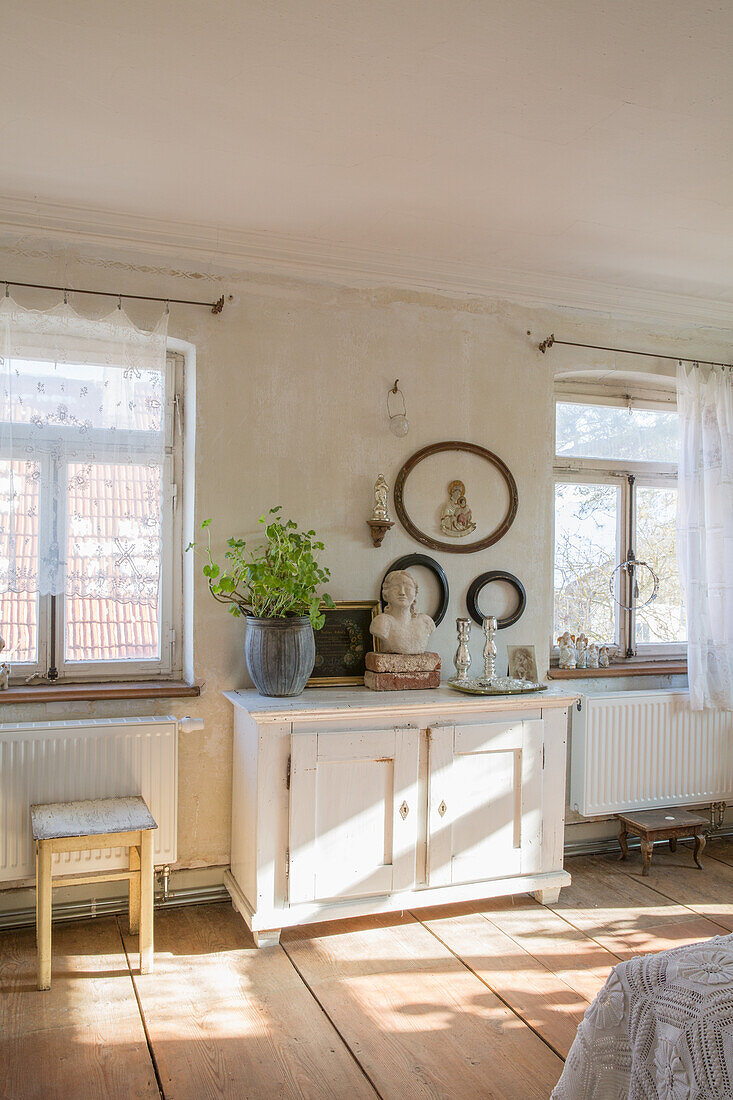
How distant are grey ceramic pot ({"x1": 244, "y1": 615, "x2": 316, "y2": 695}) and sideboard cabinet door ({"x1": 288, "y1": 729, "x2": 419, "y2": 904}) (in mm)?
239

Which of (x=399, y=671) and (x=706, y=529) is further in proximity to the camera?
(x=706, y=529)

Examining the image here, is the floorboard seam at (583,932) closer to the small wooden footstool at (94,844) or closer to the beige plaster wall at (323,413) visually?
the beige plaster wall at (323,413)

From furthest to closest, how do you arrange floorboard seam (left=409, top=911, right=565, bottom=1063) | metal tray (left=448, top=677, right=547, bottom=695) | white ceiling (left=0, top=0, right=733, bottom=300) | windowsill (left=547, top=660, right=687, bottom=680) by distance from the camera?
windowsill (left=547, top=660, right=687, bottom=680) → metal tray (left=448, top=677, right=547, bottom=695) → floorboard seam (left=409, top=911, right=565, bottom=1063) → white ceiling (left=0, top=0, right=733, bottom=300)

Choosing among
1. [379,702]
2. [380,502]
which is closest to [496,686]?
[379,702]

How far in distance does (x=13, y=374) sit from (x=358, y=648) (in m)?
1.70

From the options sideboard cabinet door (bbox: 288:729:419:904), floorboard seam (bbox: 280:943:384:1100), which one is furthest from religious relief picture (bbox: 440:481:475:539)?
floorboard seam (bbox: 280:943:384:1100)

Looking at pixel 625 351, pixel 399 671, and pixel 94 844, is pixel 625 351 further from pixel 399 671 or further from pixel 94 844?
pixel 94 844

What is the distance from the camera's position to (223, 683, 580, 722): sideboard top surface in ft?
9.99

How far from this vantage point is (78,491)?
3205mm

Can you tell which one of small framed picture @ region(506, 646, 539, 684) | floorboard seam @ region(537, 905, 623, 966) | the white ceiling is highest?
the white ceiling

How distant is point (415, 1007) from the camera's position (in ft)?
8.61

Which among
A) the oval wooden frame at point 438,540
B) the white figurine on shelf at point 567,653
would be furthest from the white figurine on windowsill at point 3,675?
the white figurine on shelf at point 567,653

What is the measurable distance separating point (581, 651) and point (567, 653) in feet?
0.31

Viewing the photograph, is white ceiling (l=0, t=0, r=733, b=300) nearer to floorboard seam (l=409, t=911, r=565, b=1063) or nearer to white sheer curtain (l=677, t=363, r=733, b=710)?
white sheer curtain (l=677, t=363, r=733, b=710)
